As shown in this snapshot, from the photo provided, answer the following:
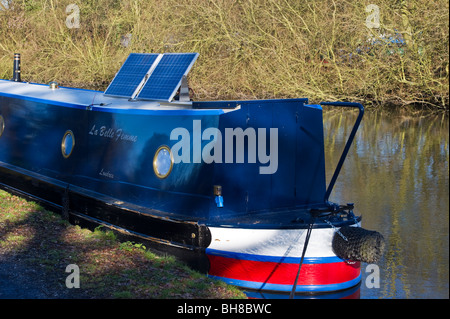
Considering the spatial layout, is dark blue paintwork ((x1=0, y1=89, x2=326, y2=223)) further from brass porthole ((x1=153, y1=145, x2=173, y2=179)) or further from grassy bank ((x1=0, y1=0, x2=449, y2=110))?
grassy bank ((x1=0, y1=0, x2=449, y2=110))

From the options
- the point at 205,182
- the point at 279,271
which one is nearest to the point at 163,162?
the point at 205,182

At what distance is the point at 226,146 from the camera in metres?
7.12

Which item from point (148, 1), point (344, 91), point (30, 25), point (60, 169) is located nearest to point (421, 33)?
point (344, 91)

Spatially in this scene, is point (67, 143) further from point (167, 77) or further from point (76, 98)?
point (167, 77)

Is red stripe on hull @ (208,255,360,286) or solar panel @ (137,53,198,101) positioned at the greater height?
solar panel @ (137,53,198,101)

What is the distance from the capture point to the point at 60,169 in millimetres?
9305

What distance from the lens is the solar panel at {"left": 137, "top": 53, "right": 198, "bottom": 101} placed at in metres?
8.19

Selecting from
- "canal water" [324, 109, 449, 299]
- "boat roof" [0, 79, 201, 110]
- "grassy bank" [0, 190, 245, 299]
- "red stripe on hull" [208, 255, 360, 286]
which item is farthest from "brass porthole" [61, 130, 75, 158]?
"canal water" [324, 109, 449, 299]

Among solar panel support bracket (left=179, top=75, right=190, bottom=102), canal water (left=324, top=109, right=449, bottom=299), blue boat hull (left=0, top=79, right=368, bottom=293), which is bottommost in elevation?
canal water (left=324, top=109, right=449, bottom=299)

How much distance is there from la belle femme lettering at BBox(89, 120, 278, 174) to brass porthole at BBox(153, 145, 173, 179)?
0.30ft

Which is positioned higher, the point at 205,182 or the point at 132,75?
the point at 132,75

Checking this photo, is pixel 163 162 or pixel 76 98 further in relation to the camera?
pixel 76 98

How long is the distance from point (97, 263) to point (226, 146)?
5.73ft
